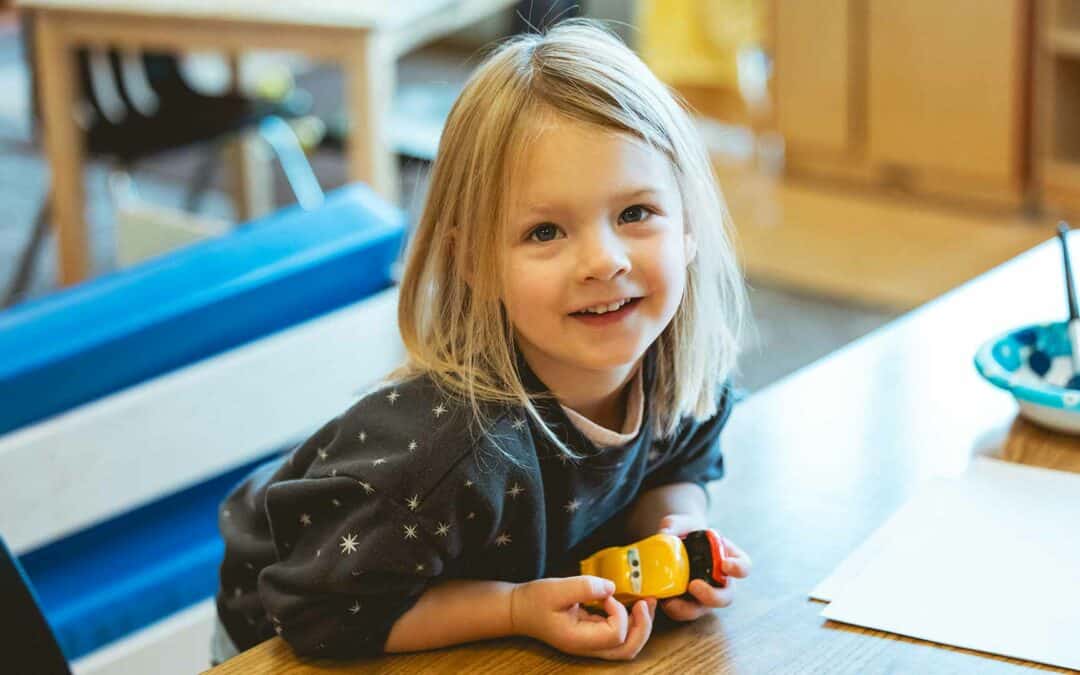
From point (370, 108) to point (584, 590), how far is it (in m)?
1.92

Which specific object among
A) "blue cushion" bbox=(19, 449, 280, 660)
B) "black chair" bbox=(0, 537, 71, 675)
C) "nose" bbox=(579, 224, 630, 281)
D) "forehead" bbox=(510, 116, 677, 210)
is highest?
"forehead" bbox=(510, 116, 677, 210)

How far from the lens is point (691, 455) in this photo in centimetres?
107

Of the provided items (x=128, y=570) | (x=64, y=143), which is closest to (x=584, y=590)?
(x=128, y=570)

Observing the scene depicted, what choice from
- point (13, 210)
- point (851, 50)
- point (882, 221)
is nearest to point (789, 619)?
point (882, 221)

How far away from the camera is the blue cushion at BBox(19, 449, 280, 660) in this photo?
57.3 inches

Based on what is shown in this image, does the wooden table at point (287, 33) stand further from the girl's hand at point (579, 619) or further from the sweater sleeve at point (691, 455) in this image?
the girl's hand at point (579, 619)

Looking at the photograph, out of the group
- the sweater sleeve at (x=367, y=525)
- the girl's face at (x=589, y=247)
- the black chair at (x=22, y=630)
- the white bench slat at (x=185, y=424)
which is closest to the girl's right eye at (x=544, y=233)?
the girl's face at (x=589, y=247)

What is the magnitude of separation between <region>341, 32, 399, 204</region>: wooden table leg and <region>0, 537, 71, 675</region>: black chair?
5.92 feet

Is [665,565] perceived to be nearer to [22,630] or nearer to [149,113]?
[22,630]

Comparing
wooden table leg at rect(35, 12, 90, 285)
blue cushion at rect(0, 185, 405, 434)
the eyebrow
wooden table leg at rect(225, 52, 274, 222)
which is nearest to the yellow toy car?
the eyebrow

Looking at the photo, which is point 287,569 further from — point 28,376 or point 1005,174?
point 1005,174

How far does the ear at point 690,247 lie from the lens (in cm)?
99

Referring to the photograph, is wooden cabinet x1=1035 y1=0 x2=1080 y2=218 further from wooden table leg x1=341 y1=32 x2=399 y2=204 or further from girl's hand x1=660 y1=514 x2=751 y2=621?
girl's hand x1=660 y1=514 x2=751 y2=621

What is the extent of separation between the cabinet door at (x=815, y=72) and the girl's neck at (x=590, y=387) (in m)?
3.34
